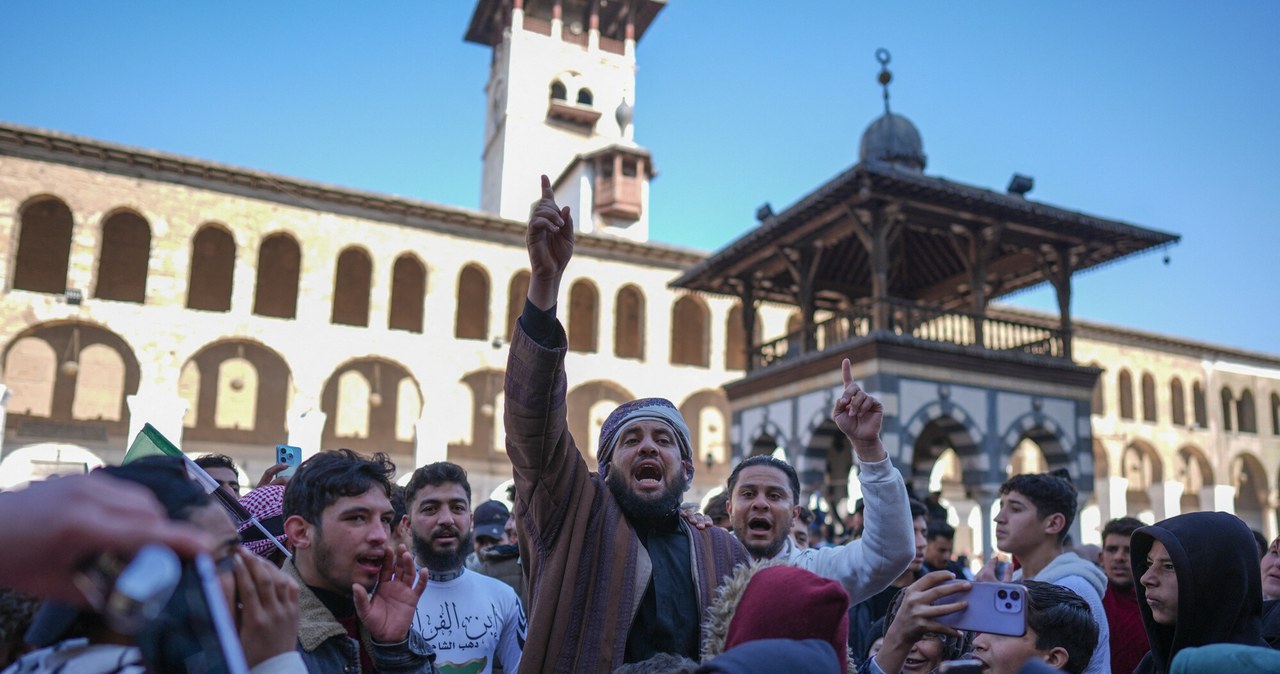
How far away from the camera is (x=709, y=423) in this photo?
25719 millimetres

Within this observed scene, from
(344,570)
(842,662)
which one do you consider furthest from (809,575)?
(344,570)

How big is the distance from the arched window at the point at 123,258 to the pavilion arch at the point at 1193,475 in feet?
90.4

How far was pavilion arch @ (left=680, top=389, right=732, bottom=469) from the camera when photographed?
25.1m

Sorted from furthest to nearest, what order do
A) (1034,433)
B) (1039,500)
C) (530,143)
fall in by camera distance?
(530,143), (1034,433), (1039,500)

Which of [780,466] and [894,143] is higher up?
[894,143]

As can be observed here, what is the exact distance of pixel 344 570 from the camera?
2.48 meters

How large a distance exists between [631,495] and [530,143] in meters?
29.8

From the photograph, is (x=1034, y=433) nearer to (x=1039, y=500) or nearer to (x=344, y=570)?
(x=1039, y=500)

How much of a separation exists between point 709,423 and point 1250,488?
64.1ft

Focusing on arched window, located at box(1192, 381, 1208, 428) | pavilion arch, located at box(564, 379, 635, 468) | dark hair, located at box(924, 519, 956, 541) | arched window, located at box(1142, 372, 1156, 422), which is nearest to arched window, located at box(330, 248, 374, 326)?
pavilion arch, located at box(564, 379, 635, 468)

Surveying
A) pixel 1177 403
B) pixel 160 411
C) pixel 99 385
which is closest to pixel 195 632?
pixel 160 411

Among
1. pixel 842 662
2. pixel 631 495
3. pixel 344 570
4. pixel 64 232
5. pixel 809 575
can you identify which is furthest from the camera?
pixel 64 232

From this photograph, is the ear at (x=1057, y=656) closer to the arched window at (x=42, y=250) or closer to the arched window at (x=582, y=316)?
the arched window at (x=582, y=316)

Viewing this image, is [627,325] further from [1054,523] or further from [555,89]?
[1054,523]
